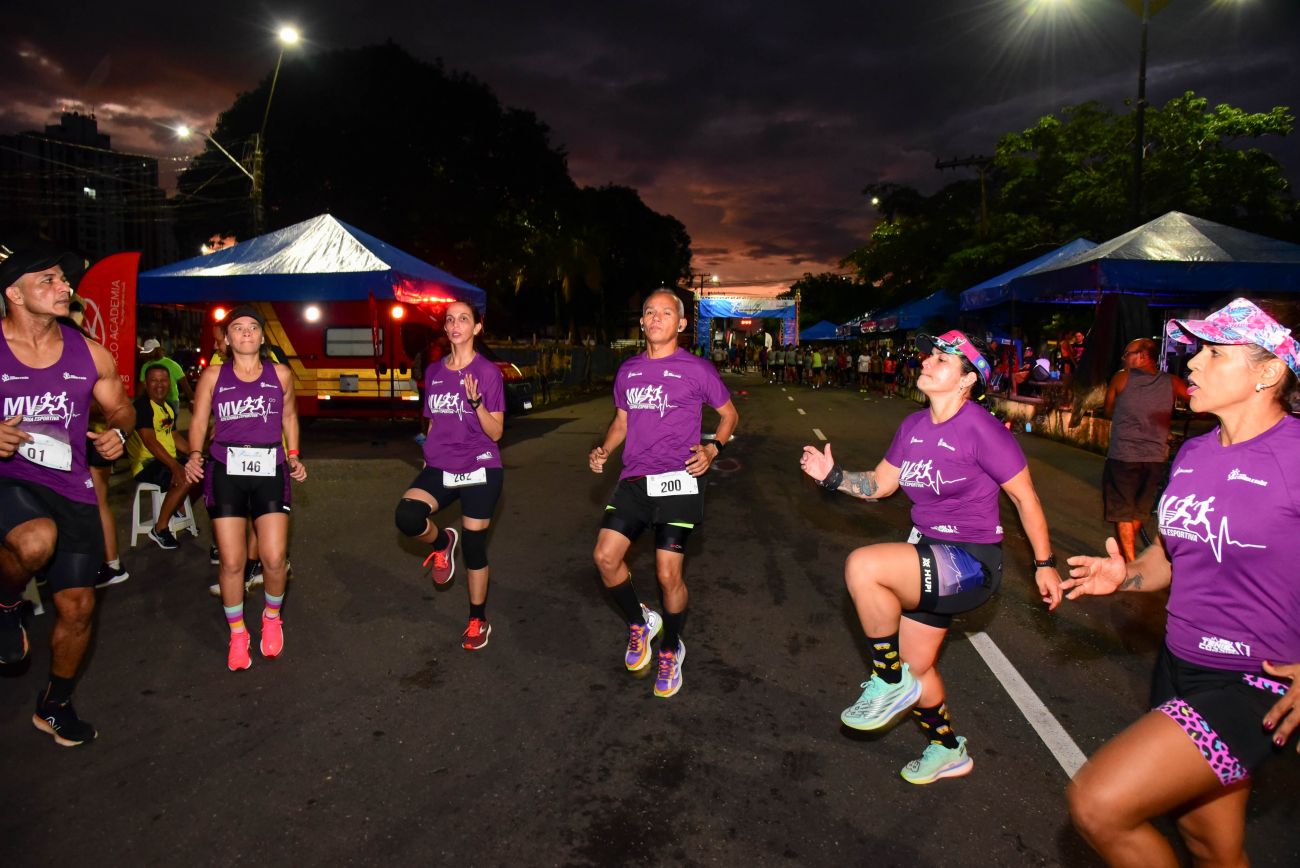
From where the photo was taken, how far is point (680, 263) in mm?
68750

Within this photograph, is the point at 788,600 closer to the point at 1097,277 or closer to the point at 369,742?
the point at 369,742

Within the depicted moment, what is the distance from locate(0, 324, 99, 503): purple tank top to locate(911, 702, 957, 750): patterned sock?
3821 millimetres

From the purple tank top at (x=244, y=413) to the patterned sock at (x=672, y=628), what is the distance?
2.45 meters

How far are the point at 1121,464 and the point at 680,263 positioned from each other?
64.5m

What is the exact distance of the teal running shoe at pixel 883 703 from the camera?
10.2ft

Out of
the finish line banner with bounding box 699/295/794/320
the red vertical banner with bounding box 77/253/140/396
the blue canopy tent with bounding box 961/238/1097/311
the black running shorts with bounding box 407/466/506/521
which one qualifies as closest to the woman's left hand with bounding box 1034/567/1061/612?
the black running shorts with bounding box 407/466/506/521

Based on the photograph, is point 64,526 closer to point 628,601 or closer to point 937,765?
point 628,601

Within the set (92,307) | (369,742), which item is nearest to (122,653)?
(369,742)

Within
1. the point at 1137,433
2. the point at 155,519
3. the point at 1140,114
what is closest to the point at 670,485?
the point at 1137,433

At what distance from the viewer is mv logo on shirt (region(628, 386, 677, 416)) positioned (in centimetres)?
425

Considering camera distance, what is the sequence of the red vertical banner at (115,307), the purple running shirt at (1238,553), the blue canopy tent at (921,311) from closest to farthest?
the purple running shirt at (1238,553)
the red vertical banner at (115,307)
the blue canopy tent at (921,311)

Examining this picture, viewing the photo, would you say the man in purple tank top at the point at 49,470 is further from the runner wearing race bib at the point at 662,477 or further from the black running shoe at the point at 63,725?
the runner wearing race bib at the point at 662,477

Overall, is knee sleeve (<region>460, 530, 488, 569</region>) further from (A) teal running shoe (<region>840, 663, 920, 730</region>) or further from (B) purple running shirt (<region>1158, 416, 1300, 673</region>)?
(B) purple running shirt (<region>1158, 416, 1300, 673</region>)

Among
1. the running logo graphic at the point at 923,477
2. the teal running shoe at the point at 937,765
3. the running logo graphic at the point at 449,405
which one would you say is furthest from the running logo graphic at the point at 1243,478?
the running logo graphic at the point at 449,405
